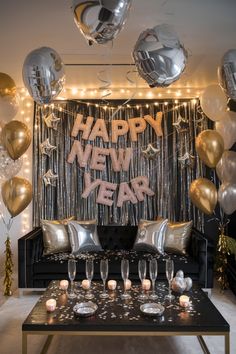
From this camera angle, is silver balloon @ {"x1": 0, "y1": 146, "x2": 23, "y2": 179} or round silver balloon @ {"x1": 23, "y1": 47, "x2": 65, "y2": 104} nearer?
round silver balloon @ {"x1": 23, "y1": 47, "x2": 65, "y2": 104}

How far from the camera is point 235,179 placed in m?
3.83

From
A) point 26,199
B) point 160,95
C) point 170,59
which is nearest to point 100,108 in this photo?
point 160,95

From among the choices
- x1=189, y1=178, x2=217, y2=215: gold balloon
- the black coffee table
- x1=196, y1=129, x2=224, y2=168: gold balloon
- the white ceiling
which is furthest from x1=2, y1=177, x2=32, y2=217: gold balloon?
x1=196, y1=129, x2=224, y2=168: gold balloon

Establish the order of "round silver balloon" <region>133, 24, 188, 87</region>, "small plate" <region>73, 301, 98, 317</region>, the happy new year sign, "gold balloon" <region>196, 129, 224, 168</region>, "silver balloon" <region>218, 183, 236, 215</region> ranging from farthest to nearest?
the happy new year sign < "gold balloon" <region>196, 129, 224, 168</region> < "silver balloon" <region>218, 183, 236, 215</region> < "small plate" <region>73, 301, 98, 317</region> < "round silver balloon" <region>133, 24, 188, 87</region>

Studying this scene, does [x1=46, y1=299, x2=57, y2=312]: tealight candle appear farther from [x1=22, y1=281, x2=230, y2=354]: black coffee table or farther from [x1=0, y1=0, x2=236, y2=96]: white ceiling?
[x1=0, y1=0, x2=236, y2=96]: white ceiling

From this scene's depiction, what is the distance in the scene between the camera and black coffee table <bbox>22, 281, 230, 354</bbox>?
227cm

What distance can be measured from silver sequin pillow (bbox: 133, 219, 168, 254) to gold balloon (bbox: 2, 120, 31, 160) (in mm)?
1641

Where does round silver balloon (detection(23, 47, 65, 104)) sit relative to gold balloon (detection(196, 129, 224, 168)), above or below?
above

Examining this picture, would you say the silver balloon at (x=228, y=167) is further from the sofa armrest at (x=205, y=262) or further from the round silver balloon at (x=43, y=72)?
the round silver balloon at (x=43, y=72)

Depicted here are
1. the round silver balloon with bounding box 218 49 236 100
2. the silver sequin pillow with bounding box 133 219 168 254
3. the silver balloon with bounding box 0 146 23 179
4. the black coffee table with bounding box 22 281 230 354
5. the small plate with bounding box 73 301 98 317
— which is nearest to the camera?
Answer: the black coffee table with bounding box 22 281 230 354

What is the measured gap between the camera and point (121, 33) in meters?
2.99

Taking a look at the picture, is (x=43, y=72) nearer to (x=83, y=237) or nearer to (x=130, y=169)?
(x=83, y=237)

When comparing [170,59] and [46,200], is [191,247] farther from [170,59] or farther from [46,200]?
[170,59]

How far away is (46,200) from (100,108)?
1415 mm
